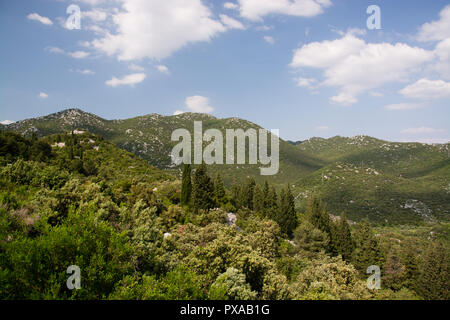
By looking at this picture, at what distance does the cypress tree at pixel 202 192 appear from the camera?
36531 millimetres

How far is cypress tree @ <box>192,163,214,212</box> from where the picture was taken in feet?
120

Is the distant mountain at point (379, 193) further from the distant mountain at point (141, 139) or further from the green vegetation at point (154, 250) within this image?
the green vegetation at point (154, 250)

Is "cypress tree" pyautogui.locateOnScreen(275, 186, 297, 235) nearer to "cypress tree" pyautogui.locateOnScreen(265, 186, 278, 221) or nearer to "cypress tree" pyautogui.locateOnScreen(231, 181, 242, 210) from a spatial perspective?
"cypress tree" pyautogui.locateOnScreen(265, 186, 278, 221)

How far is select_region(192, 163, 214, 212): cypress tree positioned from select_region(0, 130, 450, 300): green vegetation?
176mm

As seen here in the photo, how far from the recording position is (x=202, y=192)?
37125 millimetres

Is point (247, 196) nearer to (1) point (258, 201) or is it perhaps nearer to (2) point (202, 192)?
(1) point (258, 201)

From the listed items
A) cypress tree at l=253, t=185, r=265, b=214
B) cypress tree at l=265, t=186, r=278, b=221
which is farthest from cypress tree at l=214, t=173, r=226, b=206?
cypress tree at l=265, t=186, r=278, b=221

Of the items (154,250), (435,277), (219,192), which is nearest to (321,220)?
(435,277)
